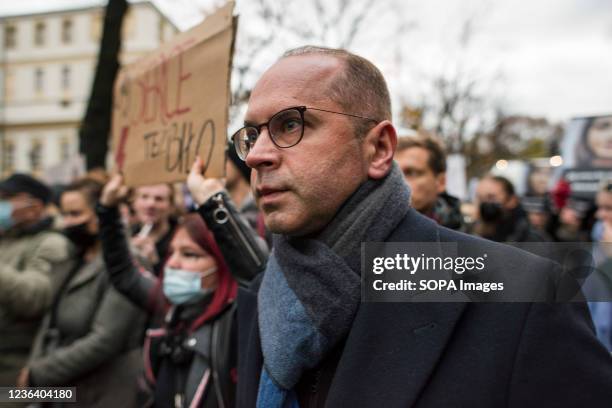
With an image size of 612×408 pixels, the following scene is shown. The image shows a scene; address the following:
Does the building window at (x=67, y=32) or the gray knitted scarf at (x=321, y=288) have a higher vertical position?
the building window at (x=67, y=32)

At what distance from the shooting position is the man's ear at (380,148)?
1.47 meters

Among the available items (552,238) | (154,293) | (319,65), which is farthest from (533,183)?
(319,65)

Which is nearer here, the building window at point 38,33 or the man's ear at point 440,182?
the man's ear at point 440,182

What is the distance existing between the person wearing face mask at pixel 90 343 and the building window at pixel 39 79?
46753 millimetres

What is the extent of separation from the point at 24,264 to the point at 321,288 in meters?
2.77

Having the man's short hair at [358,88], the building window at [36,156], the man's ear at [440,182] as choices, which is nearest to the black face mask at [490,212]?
the man's ear at [440,182]

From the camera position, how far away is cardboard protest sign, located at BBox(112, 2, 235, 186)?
84.0 inches

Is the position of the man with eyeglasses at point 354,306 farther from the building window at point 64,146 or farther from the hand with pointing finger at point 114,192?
the building window at point 64,146

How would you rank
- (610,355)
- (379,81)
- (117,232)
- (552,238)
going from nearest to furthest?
(610,355) < (379,81) < (117,232) < (552,238)

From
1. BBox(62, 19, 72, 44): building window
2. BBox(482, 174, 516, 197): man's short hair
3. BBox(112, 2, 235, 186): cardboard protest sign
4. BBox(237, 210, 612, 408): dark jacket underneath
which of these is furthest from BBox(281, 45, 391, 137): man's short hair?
BBox(62, 19, 72, 44): building window

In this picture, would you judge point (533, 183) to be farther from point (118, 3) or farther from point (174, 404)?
point (174, 404)

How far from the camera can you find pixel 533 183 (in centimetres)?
1139

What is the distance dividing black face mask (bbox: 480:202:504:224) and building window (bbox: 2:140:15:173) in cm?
4288

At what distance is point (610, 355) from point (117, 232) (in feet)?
7.89
